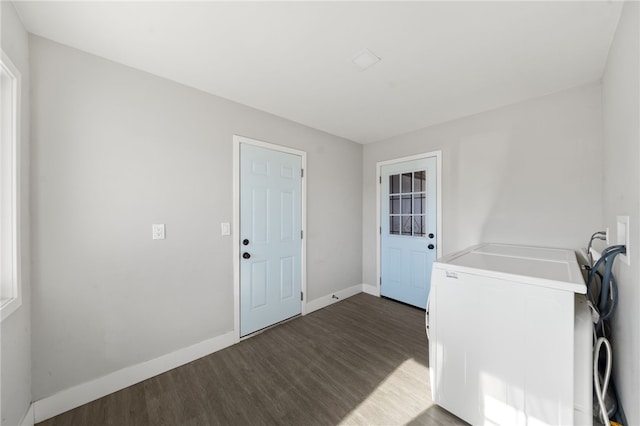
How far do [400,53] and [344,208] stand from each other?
7.28ft

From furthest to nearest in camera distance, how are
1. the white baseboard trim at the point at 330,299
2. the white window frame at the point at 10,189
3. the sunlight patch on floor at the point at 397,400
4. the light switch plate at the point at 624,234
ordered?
1. the white baseboard trim at the point at 330,299
2. the sunlight patch on floor at the point at 397,400
3. the white window frame at the point at 10,189
4. the light switch plate at the point at 624,234

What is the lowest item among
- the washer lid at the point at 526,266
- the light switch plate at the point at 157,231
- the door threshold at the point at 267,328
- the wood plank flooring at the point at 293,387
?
the wood plank flooring at the point at 293,387

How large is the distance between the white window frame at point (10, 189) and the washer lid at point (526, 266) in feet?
8.14

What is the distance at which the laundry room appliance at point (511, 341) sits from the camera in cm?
120

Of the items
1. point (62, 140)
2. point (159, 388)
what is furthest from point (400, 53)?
point (159, 388)

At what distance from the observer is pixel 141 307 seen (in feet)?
6.29

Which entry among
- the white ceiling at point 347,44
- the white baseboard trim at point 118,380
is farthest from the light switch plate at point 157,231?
the white ceiling at point 347,44

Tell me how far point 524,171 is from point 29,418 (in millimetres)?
4265

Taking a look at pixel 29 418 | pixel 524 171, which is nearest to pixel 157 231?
pixel 29 418

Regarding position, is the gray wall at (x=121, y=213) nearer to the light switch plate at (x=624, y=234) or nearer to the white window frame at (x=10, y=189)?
the white window frame at (x=10, y=189)

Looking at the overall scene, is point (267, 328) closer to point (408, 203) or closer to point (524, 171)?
point (408, 203)

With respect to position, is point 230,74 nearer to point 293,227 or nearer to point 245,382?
point 293,227

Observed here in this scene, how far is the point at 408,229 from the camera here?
11.1 ft

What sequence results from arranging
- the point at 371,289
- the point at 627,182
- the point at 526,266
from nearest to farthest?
the point at 627,182, the point at 526,266, the point at 371,289
